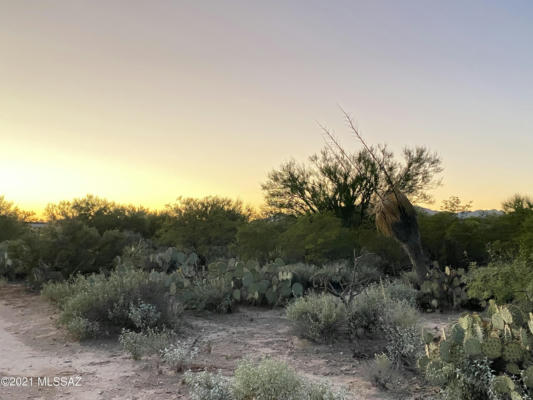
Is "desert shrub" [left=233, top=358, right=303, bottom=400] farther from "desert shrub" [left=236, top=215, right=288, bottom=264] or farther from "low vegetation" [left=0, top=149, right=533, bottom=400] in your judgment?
"desert shrub" [left=236, top=215, right=288, bottom=264]

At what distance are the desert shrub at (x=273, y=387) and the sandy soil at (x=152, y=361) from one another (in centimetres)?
90

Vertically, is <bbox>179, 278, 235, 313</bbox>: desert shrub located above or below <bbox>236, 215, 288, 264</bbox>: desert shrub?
below

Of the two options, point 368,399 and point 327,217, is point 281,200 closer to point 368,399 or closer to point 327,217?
point 327,217

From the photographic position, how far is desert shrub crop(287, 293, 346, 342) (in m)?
8.65

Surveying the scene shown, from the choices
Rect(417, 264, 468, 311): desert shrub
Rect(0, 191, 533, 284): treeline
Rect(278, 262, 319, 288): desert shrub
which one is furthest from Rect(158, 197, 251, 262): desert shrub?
Rect(417, 264, 468, 311): desert shrub

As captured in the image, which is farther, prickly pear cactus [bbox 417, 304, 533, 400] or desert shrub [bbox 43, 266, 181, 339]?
desert shrub [bbox 43, 266, 181, 339]

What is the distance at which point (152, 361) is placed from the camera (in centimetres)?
774

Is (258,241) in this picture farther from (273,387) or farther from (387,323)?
(273,387)

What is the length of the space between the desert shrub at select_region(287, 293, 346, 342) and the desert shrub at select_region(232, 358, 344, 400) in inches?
→ 114

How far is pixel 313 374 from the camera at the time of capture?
280 inches

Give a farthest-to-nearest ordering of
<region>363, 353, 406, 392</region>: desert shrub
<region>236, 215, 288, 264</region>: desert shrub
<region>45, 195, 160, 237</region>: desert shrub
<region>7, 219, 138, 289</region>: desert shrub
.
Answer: <region>45, 195, 160, 237</region>: desert shrub → <region>236, 215, 288, 264</region>: desert shrub → <region>7, 219, 138, 289</region>: desert shrub → <region>363, 353, 406, 392</region>: desert shrub

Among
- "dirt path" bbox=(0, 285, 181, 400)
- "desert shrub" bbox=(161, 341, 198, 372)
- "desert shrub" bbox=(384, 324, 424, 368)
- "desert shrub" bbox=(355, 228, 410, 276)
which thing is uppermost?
"desert shrub" bbox=(355, 228, 410, 276)

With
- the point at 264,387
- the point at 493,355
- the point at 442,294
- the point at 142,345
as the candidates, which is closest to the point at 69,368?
the point at 142,345

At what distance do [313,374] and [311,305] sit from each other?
2.10m
